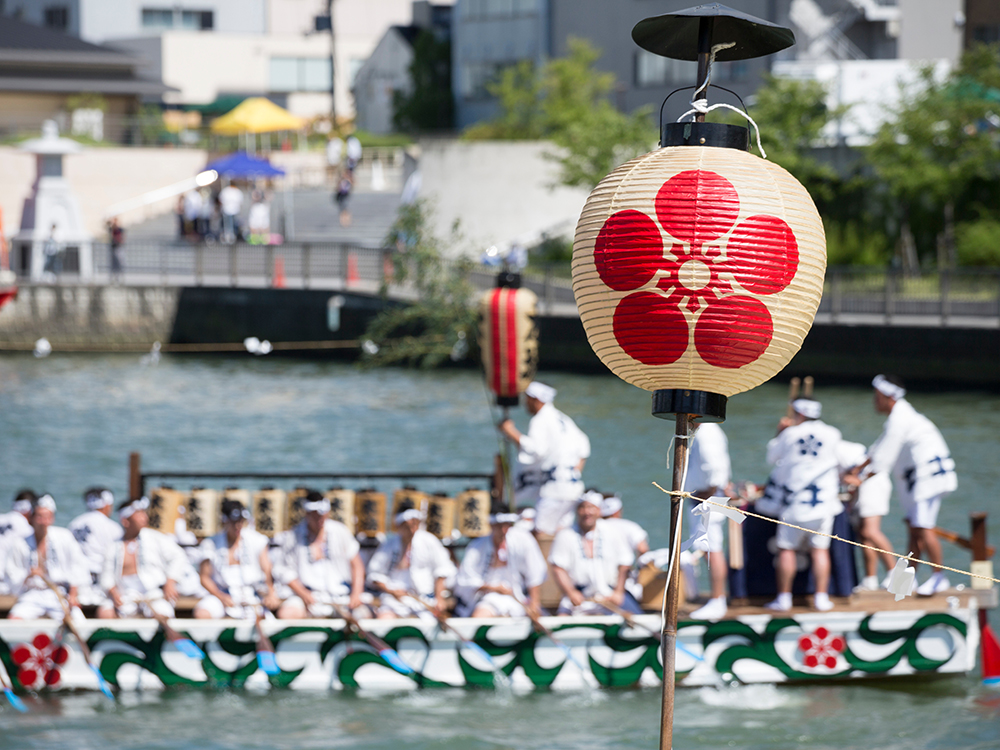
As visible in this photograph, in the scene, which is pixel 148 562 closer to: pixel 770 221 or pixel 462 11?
pixel 770 221

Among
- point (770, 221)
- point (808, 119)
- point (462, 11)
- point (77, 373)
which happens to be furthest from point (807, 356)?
point (462, 11)

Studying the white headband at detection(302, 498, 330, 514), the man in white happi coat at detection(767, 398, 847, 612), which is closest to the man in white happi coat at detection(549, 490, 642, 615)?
the man in white happi coat at detection(767, 398, 847, 612)

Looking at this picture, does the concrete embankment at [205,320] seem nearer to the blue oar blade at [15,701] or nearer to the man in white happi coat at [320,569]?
the man in white happi coat at [320,569]

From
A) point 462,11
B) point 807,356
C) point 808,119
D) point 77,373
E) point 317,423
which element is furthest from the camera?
point 462,11

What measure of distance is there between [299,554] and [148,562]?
4.01 ft

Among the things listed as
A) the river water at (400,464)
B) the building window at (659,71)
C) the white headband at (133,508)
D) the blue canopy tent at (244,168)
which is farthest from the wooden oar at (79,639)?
the building window at (659,71)

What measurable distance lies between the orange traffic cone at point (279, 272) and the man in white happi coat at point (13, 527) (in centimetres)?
2124

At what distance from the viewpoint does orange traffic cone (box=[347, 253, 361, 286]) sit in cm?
3192

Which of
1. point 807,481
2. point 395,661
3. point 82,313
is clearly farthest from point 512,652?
point 82,313

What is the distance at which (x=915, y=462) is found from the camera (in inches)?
446

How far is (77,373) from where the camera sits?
100 ft

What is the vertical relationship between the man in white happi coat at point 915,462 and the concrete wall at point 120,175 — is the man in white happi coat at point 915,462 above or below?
below

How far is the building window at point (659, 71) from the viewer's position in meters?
42.3

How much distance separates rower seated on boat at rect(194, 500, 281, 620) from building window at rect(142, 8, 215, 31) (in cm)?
5807
